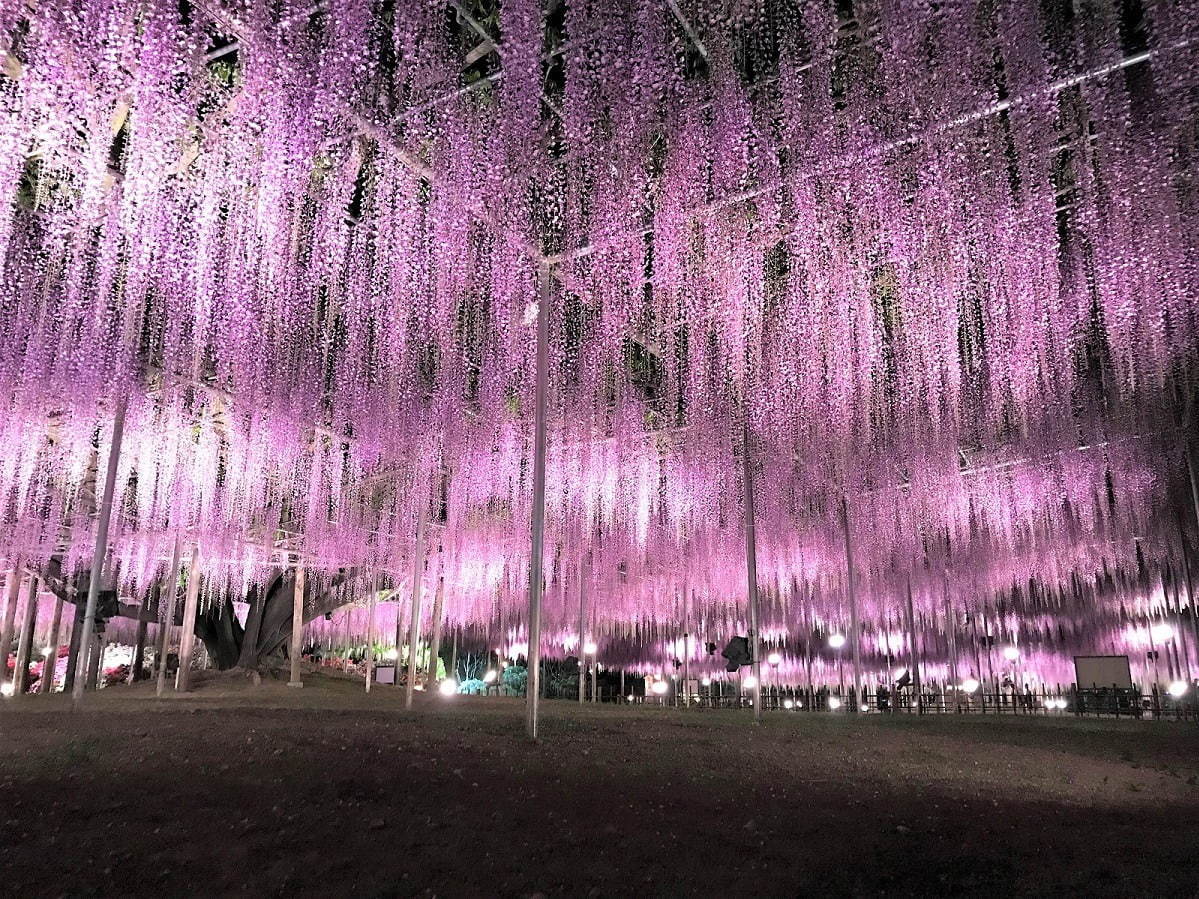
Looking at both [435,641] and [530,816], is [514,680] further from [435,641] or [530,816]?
[530,816]

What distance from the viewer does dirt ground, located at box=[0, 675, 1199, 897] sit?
418 cm

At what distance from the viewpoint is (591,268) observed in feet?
32.7

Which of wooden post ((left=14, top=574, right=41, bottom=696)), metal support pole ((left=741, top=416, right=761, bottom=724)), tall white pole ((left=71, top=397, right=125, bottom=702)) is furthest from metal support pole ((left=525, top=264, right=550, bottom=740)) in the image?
wooden post ((left=14, top=574, right=41, bottom=696))

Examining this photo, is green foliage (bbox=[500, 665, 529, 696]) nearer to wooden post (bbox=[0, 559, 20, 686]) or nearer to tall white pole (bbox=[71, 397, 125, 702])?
wooden post (bbox=[0, 559, 20, 686])

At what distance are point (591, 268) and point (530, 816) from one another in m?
6.82

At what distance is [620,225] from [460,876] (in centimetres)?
688

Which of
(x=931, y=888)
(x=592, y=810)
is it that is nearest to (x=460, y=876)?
(x=592, y=810)

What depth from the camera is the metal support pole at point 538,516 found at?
7.98 metres

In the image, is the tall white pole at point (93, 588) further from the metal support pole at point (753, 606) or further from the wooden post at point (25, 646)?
the wooden post at point (25, 646)

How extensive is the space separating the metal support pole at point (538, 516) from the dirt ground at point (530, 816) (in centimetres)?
53

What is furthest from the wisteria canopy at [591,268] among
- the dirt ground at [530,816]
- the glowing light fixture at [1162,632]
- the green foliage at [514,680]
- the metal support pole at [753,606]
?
the green foliage at [514,680]

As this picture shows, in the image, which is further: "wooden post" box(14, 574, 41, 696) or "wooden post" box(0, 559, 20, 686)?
"wooden post" box(14, 574, 41, 696)

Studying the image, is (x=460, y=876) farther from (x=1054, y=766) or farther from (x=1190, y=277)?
(x=1190, y=277)

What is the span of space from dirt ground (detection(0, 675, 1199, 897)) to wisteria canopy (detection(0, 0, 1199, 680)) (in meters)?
5.28
